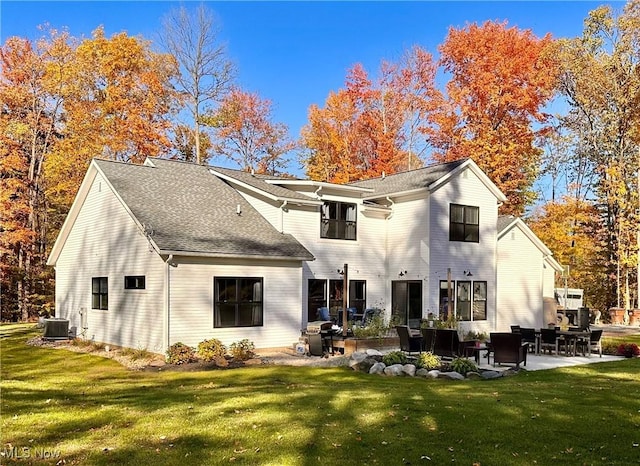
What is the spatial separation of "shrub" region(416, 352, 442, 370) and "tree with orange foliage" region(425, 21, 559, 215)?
71.0 ft

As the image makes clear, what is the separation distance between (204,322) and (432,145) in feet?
81.8

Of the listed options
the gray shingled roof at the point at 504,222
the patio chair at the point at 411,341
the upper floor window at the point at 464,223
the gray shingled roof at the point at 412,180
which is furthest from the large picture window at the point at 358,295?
the gray shingled roof at the point at 504,222

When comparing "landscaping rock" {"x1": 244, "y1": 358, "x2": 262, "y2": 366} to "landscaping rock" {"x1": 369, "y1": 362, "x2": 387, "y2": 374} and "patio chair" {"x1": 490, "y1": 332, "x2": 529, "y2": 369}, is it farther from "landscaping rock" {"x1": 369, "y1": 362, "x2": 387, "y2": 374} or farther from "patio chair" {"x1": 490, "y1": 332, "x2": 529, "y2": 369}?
"patio chair" {"x1": 490, "y1": 332, "x2": 529, "y2": 369}

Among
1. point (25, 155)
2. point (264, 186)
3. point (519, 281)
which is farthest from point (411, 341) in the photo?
point (25, 155)

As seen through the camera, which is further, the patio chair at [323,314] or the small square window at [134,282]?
the patio chair at [323,314]

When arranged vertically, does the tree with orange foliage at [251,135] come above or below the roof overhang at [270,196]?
above

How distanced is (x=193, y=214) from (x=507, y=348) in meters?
10.3

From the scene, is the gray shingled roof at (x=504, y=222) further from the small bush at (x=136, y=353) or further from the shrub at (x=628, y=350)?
the small bush at (x=136, y=353)

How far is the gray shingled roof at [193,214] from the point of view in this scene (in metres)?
16.3

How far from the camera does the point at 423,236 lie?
21.2 metres

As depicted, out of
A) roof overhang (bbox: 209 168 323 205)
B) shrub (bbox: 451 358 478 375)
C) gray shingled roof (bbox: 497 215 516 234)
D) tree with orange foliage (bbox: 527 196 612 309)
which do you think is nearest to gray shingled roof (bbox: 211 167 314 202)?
roof overhang (bbox: 209 168 323 205)

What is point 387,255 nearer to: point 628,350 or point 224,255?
point 224,255

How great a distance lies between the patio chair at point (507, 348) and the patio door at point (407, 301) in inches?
256

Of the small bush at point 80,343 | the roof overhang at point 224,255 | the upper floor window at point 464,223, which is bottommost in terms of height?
the small bush at point 80,343
